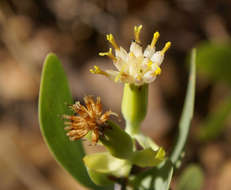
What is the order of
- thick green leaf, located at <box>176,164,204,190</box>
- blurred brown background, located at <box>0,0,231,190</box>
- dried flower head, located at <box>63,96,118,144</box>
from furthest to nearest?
blurred brown background, located at <box>0,0,231,190</box> → thick green leaf, located at <box>176,164,204,190</box> → dried flower head, located at <box>63,96,118,144</box>

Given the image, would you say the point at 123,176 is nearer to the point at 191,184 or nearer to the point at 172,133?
the point at 191,184

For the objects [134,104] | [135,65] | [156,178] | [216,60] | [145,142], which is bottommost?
[156,178]

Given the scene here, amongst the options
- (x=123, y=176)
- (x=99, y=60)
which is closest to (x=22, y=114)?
(x=99, y=60)

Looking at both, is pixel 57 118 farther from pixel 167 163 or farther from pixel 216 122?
pixel 216 122

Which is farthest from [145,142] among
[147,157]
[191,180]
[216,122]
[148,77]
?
[216,122]

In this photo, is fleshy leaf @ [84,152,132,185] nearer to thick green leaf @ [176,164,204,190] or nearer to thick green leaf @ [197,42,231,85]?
thick green leaf @ [176,164,204,190]

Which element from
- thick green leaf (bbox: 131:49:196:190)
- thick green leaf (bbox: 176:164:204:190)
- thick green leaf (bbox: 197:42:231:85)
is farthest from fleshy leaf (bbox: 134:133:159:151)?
thick green leaf (bbox: 197:42:231:85)
